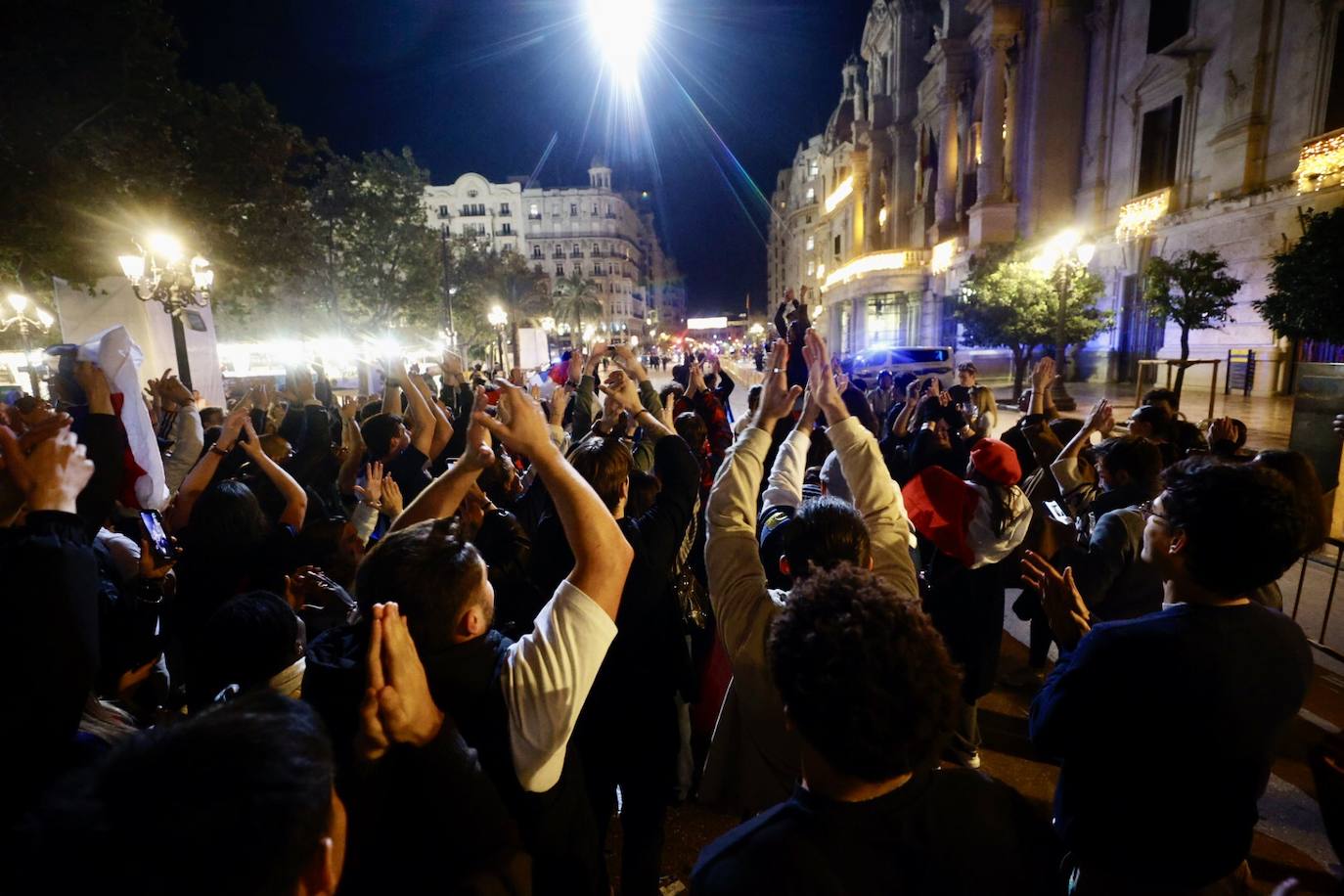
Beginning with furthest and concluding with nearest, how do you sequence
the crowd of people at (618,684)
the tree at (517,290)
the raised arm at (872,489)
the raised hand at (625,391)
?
1. the tree at (517,290)
2. the raised hand at (625,391)
3. the raised arm at (872,489)
4. the crowd of people at (618,684)

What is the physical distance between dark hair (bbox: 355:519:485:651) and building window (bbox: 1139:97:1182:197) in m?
28.9

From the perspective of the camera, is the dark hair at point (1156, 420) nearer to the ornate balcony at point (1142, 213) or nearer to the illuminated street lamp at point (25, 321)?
the illuminated street lamp at point (25, 321)

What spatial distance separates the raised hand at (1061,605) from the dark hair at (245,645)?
2346 mm

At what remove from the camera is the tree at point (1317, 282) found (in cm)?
1095

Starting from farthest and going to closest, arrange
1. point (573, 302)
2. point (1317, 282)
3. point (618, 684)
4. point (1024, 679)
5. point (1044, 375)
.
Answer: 1. point (573, 302)
2. point (1317, 282)
3. point (1044, 375)
4. point (1024, 679)
5. point (618, 684)

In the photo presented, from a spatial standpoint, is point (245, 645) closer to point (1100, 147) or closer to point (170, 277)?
point (170, 277)

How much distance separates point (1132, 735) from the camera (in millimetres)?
1707

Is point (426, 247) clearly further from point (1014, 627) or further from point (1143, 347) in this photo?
point (1014, 627)

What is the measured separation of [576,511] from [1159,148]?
3044cm

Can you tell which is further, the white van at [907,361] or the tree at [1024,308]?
the white van at [907,361]

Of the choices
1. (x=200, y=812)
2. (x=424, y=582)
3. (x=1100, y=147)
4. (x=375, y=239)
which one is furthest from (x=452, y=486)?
(x=375, y=239)

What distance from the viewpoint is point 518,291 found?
58938 mm

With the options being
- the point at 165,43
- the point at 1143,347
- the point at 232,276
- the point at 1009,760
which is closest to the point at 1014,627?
Answer: the point at 1009,760

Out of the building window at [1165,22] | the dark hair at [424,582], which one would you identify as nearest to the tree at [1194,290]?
the building window at [1165,22]
